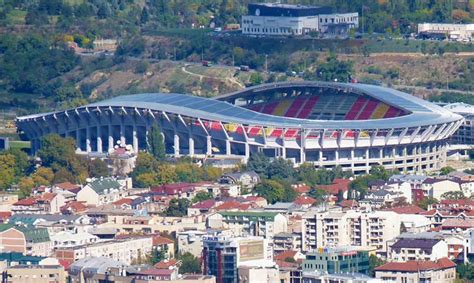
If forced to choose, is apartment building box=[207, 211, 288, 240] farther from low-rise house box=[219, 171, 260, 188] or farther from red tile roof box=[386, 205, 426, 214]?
low-rise house box=[219, 171, 260, 188]

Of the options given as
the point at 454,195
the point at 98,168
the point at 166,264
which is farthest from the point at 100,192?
the point at 166,264

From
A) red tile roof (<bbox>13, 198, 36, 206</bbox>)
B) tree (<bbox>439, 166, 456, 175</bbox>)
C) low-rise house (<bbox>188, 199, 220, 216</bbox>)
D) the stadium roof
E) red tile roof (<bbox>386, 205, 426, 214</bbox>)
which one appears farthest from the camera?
the stadium roof

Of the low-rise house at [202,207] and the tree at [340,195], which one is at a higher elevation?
the low-rise house at [202,207]

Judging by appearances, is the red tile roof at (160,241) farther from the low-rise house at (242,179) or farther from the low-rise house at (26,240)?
the low-rise house at (242,179)

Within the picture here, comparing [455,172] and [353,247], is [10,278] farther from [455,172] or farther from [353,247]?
[455,172]

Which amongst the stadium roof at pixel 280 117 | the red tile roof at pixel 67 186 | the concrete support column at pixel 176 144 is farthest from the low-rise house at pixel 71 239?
the concrete support column at pixel 176 144

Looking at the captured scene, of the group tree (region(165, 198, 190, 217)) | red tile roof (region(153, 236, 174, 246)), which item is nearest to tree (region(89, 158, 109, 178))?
tree (region(165, 198, 190, 217))

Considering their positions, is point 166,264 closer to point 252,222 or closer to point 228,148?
point 252,222
